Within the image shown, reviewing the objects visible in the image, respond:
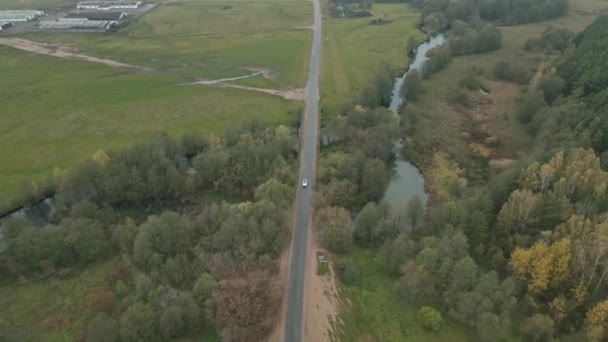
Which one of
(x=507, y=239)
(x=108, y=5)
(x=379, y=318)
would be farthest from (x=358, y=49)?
(x=108, y=5)

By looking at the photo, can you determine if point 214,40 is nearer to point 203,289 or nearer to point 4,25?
point 4,25

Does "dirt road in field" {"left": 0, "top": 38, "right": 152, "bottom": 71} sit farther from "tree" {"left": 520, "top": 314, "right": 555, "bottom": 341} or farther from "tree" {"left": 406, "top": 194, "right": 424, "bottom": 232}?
"tree" {"left": 520, "top": 314, "right": 555, "bottom": 341}

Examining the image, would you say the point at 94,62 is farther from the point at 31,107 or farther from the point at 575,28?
the point at 575,28

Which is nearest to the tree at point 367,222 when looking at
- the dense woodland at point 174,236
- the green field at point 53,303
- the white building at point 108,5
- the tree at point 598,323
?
the dense woodland at point 174,236

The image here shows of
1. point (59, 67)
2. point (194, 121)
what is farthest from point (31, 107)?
point (194, 121)

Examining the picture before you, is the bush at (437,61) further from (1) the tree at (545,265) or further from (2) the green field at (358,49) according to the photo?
(1) the tree at (545,265)

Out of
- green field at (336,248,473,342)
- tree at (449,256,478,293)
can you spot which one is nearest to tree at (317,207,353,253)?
green field at (336,248,473,342)
